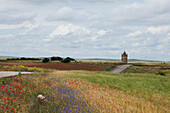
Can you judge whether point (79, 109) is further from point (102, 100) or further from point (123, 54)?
point (123, 54)

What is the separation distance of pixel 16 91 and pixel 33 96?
3.81 feet

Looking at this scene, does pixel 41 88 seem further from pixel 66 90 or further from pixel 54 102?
pixel 54 102

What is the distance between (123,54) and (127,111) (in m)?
71.7

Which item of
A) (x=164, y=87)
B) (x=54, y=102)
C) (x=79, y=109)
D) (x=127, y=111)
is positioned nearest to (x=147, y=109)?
(x=127, y=111)

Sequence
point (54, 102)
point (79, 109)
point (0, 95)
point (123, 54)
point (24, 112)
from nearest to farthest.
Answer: point (24, 112), point (79, 109), point (54, 102), point (0, 95), point (123, 54)

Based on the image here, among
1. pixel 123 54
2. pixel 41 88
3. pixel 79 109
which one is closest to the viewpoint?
pixel 79 109

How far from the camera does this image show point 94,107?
8.12 m

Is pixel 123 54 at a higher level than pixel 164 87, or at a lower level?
higher

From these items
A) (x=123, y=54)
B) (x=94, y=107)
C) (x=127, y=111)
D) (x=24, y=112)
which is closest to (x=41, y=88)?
(x=24, y=112)

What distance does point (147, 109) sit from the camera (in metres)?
8.27

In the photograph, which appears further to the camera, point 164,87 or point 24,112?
point 164,87

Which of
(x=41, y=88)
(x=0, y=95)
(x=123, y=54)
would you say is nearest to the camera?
(x=0, y=95)

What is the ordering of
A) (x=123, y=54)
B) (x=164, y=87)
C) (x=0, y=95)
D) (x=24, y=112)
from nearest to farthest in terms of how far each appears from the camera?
1. (x=24, y=112)
2. (x=0, y=95)
3. (x=164, y=87)
4. (x=123, y=54)

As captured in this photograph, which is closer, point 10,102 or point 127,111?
point 127,111
